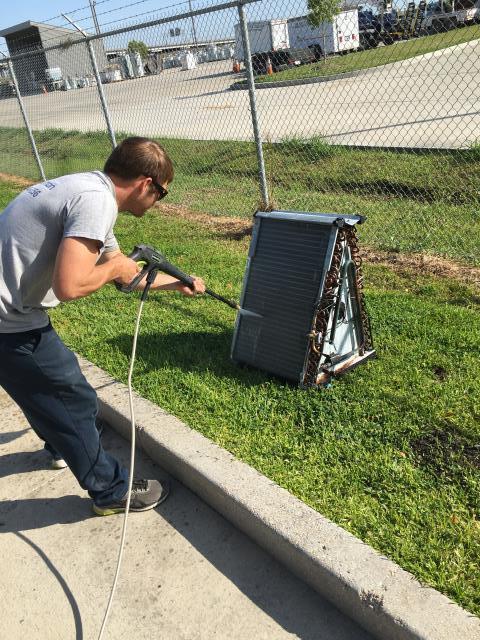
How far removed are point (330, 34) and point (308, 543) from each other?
771cm

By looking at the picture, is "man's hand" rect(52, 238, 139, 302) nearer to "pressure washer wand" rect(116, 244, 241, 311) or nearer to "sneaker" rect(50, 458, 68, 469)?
"pressure washer wand" rect(116, 244, 241, 311)

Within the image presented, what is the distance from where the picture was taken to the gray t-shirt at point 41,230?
199cm

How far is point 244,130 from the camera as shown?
1243 cm

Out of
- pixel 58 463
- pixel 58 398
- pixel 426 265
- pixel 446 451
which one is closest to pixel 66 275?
pixel 58 398

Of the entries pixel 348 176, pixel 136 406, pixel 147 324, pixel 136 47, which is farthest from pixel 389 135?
pixel 136 406

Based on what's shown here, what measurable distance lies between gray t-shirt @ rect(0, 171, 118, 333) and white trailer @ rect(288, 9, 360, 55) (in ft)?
18.9

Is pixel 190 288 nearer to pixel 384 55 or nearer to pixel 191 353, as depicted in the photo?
pixel 191 353

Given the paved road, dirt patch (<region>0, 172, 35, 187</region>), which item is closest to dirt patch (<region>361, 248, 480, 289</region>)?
the paved road

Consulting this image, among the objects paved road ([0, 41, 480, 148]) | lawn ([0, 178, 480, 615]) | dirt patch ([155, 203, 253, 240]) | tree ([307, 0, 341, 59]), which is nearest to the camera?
lawn ([0, 178, 480, 615])

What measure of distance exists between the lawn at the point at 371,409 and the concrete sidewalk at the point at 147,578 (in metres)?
0.34

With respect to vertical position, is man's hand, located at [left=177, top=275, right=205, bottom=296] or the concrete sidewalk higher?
man's hand, located at [left=177, top=275, right=205, bottom=296]

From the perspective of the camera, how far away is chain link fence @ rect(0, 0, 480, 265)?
5734mm

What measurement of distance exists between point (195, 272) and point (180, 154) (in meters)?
5.87

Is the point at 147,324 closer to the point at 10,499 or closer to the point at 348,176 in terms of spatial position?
the point at 10,499
